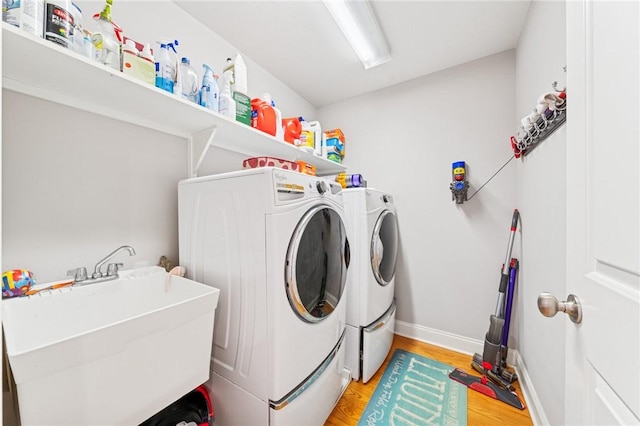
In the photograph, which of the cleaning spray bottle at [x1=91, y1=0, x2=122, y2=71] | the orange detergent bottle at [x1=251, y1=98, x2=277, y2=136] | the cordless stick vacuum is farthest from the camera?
→ the cordless stick vacuum

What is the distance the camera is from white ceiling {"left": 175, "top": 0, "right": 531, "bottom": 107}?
1.56 metres

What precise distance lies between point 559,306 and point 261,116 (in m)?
1.71

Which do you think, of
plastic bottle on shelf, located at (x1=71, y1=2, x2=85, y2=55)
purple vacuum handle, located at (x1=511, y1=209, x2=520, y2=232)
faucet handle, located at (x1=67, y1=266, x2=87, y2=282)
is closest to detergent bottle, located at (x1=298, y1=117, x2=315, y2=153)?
plastic bottle on shelf, located at (x1=71, y1=2, x2=85, y2=55)

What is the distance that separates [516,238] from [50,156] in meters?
2.95

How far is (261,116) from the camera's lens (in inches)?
64.5

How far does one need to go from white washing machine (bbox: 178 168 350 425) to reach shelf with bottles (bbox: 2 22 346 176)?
0.38 m

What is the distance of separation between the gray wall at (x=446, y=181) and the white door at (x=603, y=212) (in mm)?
1595

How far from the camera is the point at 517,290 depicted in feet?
6.15

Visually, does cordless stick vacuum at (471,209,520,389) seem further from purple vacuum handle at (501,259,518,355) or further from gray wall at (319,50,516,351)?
gray wall at (319,50,516,351)

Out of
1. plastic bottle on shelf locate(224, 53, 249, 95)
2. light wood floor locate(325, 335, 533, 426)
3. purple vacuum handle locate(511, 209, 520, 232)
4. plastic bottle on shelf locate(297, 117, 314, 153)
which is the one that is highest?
plastic bottle on shelf locate(224, 53, 249, 95)

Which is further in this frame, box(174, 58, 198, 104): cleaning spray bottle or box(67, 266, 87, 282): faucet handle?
box(174, 58, 198, 104): cleaning spray bottle

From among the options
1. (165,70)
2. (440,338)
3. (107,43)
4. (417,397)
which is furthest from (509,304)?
(107,43)

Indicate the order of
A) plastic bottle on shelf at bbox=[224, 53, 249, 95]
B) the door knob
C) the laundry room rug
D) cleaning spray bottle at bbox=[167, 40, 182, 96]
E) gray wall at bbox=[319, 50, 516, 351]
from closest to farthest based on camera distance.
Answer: the door knob → cleaning spray bottle at bbox=[167, 40, 182, 96] → the laundry room rug → plastic bottle on shelf at bbox=[224, 53, 249, 95] → gray wall at bbox=[319, 50, 516, 351]

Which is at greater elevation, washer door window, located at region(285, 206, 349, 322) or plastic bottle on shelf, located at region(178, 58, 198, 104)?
plastic bottle on shelf, located at region(178, 58, 198, 104)
